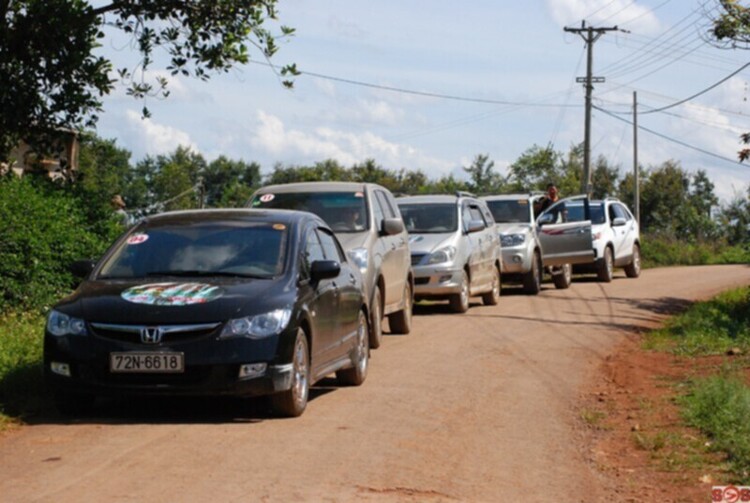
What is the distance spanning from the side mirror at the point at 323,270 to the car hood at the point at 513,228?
14.9 meters

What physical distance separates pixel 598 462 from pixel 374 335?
20.8 feet

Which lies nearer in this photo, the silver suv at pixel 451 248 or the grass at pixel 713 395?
the grass at pixel 713 395

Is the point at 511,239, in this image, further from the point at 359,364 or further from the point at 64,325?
the point at 64,325

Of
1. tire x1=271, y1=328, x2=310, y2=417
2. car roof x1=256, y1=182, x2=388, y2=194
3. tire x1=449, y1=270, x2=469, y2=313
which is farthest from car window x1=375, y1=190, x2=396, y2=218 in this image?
tire x1=271, y1=328, x2=310, y2=417

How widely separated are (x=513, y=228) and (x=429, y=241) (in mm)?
5382

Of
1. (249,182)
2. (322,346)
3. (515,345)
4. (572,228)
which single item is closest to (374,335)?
(515,345)

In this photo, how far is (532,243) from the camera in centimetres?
2561

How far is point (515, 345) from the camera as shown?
640 inches

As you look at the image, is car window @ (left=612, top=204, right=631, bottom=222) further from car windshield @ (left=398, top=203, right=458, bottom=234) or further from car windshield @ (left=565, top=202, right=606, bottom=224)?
car windshield @ (left=398, top=203, right=458, bottom=234)

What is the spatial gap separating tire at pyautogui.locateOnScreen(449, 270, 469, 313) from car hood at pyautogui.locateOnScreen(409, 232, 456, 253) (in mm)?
546

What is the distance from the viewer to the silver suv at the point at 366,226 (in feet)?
49.5

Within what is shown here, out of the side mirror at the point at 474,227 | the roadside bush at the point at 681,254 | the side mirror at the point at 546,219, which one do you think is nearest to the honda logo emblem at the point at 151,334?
the side mirror at the point at 474,227

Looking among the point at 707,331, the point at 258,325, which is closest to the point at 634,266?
the point at 707,331

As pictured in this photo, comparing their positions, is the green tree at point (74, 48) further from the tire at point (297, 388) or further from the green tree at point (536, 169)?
the green tree at point (536, 169)
